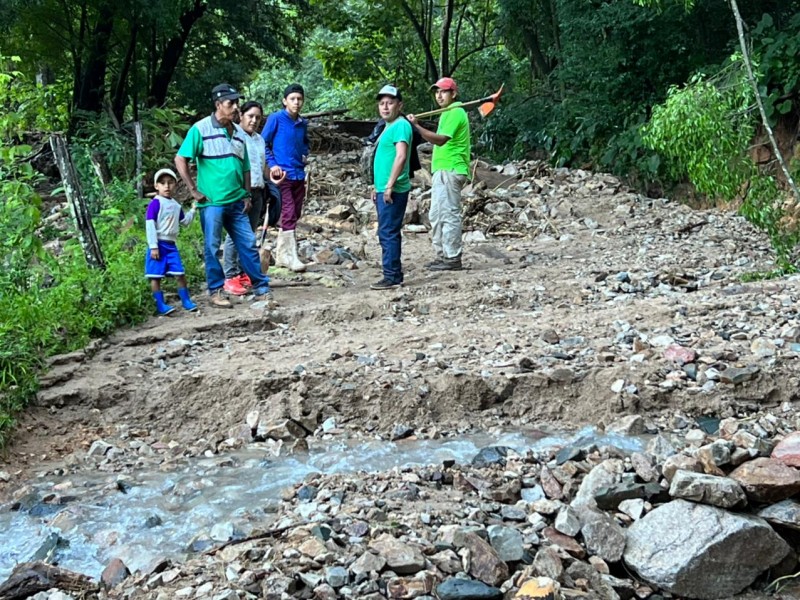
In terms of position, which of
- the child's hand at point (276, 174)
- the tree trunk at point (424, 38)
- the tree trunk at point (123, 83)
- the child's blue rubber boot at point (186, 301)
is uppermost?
the tree trunk at point (424, 38)

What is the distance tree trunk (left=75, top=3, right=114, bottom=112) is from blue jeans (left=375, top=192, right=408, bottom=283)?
26.2ft

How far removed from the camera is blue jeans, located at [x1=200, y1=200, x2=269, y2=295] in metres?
6.72

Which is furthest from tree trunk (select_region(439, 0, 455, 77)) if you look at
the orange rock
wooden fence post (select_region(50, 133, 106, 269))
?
the orange rock

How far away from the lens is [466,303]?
664 centimetres

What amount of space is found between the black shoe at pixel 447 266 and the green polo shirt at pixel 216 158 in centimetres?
218

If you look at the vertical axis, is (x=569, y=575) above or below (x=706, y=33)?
below

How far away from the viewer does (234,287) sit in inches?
276

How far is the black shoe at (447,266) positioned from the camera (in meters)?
7.98

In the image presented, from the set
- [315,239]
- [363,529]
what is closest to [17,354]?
[363,529]

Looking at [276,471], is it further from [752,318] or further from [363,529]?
[752,318]

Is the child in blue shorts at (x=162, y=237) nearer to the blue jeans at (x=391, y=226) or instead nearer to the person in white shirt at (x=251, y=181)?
the person in white shirt at (x=251, y=181)

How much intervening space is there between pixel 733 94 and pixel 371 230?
4.86 metres

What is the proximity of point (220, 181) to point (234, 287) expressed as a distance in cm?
95

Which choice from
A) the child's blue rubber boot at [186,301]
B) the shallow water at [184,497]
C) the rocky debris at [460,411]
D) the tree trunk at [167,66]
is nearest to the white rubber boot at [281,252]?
the rocky debris at [460,411]
